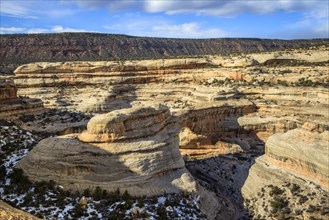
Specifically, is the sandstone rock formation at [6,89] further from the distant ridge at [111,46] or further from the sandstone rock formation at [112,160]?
the distant ridge at [111,46]

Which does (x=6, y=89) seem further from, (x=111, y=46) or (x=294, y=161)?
(x=111, y=46)

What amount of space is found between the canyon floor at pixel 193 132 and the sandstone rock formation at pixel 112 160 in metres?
0.09

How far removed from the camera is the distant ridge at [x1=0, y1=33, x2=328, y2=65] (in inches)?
4763

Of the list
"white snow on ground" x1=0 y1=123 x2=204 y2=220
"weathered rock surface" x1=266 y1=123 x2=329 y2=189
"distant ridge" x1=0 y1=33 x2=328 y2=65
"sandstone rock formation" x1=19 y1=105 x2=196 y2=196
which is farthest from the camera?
"distant ridge" x1=0 y1=33 x2=328 y2=65

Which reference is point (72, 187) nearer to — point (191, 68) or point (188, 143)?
point (188, 143)

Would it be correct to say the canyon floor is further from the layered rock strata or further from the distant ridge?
the distant ridge

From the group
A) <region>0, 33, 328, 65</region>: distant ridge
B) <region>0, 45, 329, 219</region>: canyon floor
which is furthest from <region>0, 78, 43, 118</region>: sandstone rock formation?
<region>0, 33, 328, 65</region>: distant ridge

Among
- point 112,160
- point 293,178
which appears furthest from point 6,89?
point 293,178

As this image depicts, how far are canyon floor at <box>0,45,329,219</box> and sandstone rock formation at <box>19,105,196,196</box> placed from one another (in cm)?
9

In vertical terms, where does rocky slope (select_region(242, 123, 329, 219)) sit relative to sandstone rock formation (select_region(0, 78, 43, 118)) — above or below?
below

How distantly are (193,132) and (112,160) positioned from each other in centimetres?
1816

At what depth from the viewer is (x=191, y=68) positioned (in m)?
62.9

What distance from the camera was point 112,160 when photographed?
2311 centimetres

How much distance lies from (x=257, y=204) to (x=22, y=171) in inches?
578
